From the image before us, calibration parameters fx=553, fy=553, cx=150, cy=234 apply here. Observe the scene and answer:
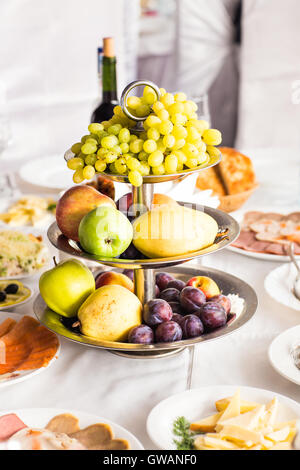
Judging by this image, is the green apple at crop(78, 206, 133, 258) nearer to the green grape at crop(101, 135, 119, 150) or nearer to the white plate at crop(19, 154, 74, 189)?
the green grape at crop(101, 135, 119, 150)

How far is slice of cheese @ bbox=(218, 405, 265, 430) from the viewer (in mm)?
650

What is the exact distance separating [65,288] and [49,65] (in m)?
2.05

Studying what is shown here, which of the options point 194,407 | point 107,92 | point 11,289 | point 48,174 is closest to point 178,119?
point 194,407

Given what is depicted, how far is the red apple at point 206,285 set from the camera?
36.0 inches

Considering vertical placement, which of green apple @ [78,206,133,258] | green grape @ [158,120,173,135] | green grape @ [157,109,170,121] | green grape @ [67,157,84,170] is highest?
green grape @ [157,109,170,121]

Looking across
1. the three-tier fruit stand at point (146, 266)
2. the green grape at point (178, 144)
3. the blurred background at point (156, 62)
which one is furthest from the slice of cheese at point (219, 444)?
the blurred background at point (156, 62)

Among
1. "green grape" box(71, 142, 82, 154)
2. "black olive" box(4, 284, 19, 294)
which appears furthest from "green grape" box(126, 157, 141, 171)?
"black olive" box(4, 284, 19, 294)

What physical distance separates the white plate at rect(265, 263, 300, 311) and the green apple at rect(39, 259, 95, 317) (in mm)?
362

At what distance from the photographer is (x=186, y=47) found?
323 cm

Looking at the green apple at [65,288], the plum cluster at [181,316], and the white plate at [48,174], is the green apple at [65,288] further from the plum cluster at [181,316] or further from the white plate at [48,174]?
the white plate at [48,174]

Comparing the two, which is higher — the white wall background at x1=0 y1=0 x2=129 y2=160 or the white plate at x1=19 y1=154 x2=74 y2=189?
the white wall background at x1=0 y1=0 x2=129 y2=160

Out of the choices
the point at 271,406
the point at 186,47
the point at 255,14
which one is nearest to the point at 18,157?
the point at 186,47

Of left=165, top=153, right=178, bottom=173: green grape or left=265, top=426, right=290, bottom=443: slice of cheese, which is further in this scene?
left=165, top=153, right=178, bottom=173: green grape

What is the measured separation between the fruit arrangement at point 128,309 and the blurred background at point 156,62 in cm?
169
